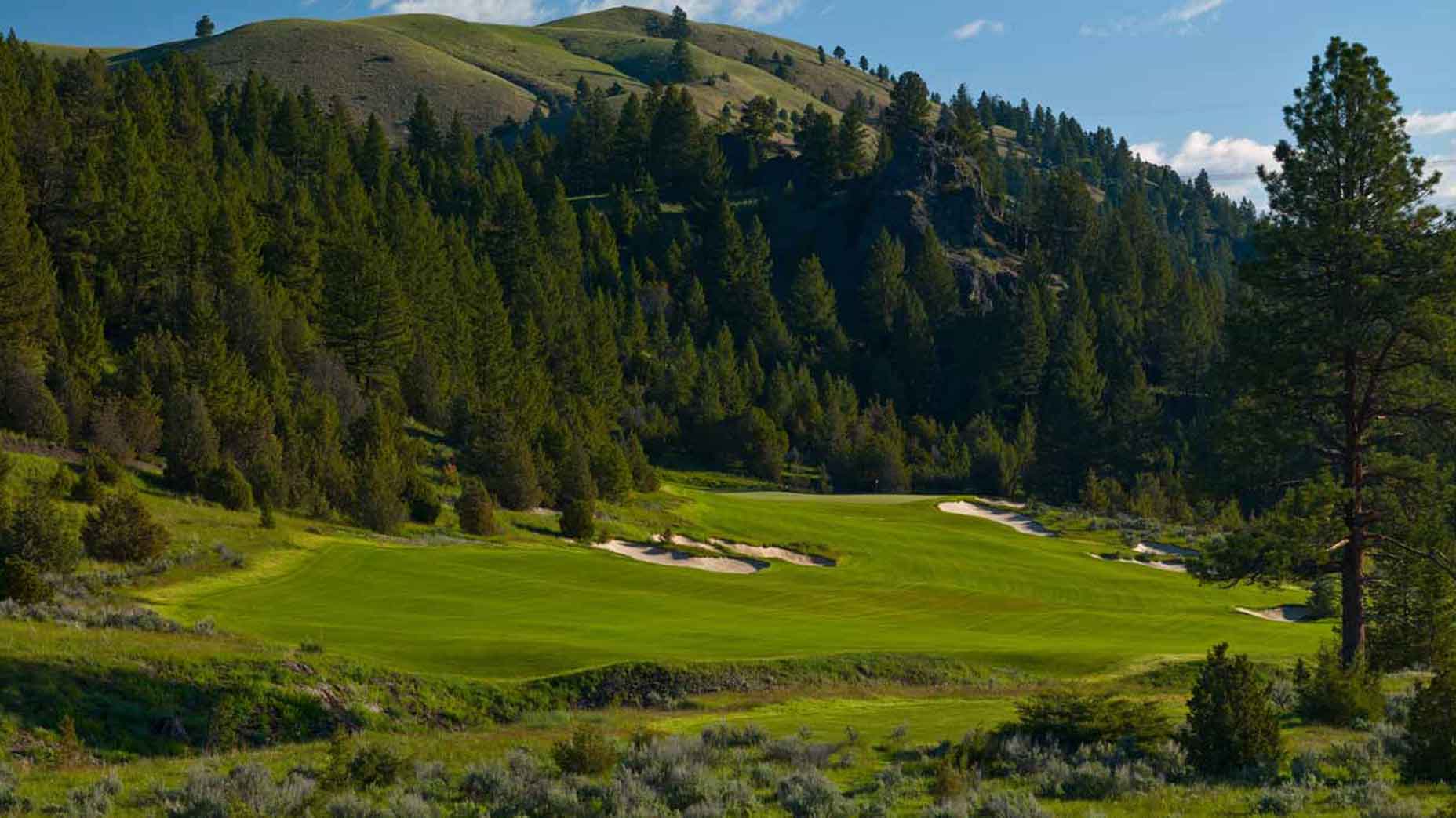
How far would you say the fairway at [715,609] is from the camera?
28.4 m

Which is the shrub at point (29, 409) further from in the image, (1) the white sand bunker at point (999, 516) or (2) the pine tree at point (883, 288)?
(2) the pine tree at point (883, 288)

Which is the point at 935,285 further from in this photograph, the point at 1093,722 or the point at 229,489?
the point at 1093,722

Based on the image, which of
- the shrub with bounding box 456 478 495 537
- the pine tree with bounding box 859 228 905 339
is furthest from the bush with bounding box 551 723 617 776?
the pine tree with bounding box 859 228 905 339

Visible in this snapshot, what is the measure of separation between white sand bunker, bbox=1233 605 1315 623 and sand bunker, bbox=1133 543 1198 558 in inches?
630

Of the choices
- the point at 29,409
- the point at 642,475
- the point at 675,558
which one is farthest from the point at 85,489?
the point at 642,475

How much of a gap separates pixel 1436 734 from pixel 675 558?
45.1 meters

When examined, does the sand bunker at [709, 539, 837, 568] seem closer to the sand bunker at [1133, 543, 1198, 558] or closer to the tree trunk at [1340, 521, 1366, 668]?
the sand bunker at [1133, 543, 1198, 558]

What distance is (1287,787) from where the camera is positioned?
45.2 ft

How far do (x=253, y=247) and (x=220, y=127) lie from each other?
62726 mm

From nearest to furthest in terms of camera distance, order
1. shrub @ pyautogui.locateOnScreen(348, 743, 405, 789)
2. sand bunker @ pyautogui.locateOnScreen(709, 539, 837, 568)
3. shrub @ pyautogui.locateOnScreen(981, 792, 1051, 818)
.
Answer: shrub @ pyautogui.locateOnScreen(981, 792, 1051, 818) → shrub @ pyautogui.locateOnScreen(348, 743, 405, 789) → sand bunker @ pyautogui.locateOnScreen(709, 539, 837, 568)

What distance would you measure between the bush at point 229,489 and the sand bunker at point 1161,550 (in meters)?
51.9

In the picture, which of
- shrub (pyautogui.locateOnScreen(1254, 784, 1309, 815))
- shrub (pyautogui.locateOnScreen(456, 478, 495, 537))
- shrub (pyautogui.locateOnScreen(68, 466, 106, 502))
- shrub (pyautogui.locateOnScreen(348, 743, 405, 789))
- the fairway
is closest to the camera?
shrub (pyautogui.locateOnScreen(1254, 784, 1309, 815))

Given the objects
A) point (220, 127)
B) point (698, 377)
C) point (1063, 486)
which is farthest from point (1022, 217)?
point (220, 127)

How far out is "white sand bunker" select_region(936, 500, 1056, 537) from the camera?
80625 millimetres
